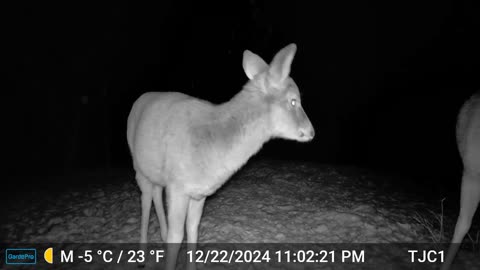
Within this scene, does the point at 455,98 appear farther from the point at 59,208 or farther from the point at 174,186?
the point at 59,208

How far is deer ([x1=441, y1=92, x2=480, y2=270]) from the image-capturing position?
3.14 meters

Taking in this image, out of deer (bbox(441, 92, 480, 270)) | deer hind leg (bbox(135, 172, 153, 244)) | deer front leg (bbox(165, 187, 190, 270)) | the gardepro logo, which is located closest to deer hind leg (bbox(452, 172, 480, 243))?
deer (bbox(441, 92, 480, 270))

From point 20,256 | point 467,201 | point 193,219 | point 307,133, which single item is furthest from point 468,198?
point 20,256

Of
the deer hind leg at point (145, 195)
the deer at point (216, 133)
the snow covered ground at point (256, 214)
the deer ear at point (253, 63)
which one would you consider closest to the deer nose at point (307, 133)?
the deer at point (216, 133)

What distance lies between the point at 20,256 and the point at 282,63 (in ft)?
15.9

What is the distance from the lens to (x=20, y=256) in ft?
14.3

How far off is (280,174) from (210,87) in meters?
5.29

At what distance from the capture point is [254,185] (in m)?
7.26

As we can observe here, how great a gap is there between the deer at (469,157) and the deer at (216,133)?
1.76m

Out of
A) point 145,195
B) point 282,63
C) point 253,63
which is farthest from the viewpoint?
point 145,195

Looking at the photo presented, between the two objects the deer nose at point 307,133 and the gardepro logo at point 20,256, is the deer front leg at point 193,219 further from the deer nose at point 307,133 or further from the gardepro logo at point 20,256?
the gardepro logo at point 20,256

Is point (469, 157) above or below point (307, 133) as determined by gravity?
below
